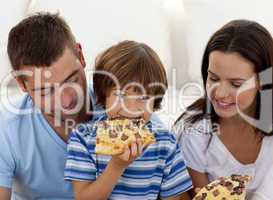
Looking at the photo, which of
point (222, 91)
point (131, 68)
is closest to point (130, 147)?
point (131, 68)

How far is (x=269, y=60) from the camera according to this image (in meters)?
1.12

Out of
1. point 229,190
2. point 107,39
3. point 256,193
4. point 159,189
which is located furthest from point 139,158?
point 107,39

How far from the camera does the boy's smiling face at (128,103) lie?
0.97 meters

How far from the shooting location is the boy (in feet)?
3.19

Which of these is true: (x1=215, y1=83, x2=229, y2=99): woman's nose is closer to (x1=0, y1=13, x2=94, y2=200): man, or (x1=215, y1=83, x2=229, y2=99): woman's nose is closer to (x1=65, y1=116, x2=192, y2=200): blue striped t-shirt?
(x1=65, y1=116, x2=192, y2=200): blue striped t-shirt

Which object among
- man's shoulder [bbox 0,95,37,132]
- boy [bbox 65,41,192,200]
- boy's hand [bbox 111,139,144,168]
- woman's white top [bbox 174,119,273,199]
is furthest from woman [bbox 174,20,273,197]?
man's shoulder [bbox 0,95,37,132]

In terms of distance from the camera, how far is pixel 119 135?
0.94m

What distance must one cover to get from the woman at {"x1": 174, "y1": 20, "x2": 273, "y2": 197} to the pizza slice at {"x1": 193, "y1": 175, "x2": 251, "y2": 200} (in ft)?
0.52

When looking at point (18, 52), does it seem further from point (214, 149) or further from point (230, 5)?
point (230, 5)

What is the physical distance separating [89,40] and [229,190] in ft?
2.87

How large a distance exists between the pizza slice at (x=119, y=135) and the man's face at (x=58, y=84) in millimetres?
142

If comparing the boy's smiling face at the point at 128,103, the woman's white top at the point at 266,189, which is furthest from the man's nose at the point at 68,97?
the woman's white top at the point at 266,189

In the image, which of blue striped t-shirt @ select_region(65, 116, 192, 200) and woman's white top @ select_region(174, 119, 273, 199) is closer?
blue striped t-shirt @ select_region(65, 116, 192, 200)

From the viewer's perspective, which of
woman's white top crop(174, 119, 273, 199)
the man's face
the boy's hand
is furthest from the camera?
woman's white top crop(174, 119, 273, 199)
